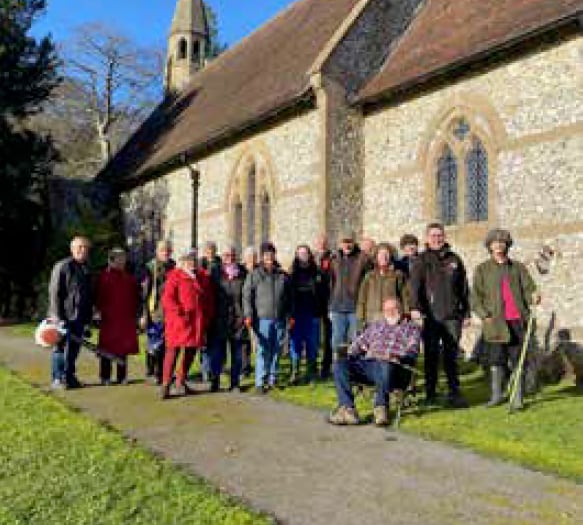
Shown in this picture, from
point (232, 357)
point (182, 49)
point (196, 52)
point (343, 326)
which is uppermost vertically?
point (182, 49)

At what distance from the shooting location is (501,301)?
812cm

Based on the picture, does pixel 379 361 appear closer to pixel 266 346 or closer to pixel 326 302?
pixel 266 346

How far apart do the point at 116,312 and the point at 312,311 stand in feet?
8.36

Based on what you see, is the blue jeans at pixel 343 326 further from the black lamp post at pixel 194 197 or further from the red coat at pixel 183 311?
the black lamp post at pixel 194 197

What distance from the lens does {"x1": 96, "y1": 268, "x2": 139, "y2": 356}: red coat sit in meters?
9.62

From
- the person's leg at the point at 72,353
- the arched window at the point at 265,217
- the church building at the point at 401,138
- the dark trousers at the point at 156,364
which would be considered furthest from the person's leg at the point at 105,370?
the arched window at the point at 265,217

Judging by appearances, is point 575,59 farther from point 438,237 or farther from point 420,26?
point 420,26

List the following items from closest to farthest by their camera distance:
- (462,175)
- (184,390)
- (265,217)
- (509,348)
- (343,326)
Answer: (509,348) < (184,390) < (343,326) < (462,175) < (265,217)

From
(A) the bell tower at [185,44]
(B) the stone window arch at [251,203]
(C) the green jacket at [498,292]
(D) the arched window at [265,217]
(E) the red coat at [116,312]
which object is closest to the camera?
(C) the green jacket at [498,292]

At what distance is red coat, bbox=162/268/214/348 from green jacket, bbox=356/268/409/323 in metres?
1.84

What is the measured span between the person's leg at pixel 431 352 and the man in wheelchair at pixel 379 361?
2.40 ft

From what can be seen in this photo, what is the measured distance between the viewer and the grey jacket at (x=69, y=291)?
30.2ft

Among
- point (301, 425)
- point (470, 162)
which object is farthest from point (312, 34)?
point (301, 425)

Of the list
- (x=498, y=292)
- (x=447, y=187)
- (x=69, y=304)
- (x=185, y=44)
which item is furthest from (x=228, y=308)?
(x=185, y=44)
